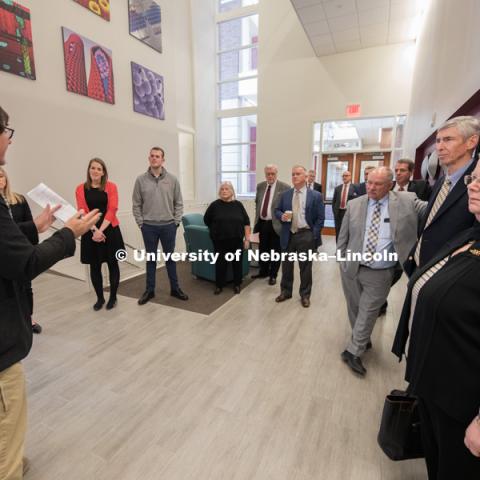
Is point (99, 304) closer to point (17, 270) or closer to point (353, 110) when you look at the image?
point (17, 270)


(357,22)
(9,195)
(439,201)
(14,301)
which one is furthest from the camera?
(357,22)

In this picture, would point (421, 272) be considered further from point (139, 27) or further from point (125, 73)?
point (139, 27)

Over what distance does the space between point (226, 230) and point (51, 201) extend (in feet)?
8.13

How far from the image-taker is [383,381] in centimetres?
221

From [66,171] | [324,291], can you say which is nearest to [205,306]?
[324,291]

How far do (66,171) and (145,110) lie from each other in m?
2.25

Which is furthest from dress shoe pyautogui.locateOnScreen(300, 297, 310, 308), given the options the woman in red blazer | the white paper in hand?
the white paper in hand

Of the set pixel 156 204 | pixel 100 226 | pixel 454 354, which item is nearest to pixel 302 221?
pixel 156 204

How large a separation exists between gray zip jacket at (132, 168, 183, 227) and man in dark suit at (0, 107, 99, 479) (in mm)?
2244

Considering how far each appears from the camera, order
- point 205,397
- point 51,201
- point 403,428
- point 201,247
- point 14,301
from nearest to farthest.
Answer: point 14,301, point 403,428, point 51,201, point 205,397, point 201,247

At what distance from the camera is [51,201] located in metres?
1.46

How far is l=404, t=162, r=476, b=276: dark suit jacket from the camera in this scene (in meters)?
1.37

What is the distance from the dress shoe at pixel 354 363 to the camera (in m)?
2.28

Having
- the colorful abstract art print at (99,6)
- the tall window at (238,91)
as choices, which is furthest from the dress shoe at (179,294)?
the tall window at (238,91)
